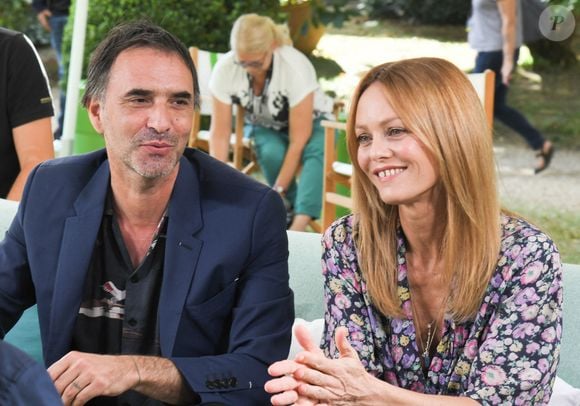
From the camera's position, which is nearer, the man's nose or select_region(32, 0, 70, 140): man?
the man's nose

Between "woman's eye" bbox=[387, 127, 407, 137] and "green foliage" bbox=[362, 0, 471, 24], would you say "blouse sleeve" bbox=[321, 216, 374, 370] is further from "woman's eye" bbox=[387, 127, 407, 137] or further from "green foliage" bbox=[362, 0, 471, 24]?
"green foliage" bbox=[362, 0, 471, 24]

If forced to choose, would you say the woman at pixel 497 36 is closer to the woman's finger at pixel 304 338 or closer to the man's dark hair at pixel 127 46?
the man's dark hair at pixel 127 46

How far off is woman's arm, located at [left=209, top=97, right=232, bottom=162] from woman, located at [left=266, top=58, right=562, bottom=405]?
3804 mm

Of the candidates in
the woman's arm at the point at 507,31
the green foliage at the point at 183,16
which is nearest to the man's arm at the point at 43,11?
the green foliage at the point at 183,16

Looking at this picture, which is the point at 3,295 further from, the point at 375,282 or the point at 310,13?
the point at 310,13

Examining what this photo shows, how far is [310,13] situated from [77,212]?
624 cm

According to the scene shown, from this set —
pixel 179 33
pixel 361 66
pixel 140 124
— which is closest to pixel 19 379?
pixel 140 124

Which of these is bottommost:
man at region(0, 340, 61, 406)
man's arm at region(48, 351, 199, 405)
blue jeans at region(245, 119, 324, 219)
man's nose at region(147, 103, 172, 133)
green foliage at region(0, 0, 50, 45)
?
blue jeans at region(245, 119, 324, 219)

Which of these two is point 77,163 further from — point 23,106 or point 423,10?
point 423,10

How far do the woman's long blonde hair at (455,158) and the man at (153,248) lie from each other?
0.90 ft

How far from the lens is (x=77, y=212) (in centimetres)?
229

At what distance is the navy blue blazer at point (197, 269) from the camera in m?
2.18

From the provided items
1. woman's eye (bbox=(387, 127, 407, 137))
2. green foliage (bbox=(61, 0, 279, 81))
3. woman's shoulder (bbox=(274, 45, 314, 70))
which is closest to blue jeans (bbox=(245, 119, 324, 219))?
woman's shoulder (bbox=(274, 45, 314, 70))

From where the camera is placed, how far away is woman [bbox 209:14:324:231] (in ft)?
18.6
